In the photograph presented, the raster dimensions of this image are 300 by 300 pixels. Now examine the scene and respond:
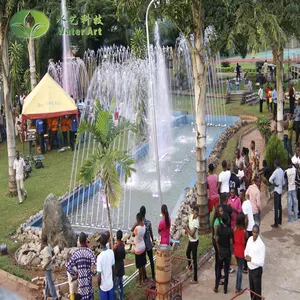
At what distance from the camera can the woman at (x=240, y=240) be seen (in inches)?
311

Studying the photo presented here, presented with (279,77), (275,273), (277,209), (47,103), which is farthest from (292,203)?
(47,103)

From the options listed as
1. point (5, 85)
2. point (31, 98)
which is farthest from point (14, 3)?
point (31, 98)

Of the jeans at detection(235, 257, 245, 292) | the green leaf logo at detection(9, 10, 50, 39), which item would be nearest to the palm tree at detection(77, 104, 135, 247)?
the jeans at detection(235, 257, 245, 292)

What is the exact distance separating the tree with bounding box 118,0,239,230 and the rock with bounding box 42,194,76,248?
9.23ft

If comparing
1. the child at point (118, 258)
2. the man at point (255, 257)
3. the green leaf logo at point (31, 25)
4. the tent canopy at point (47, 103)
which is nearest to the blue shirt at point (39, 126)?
the tent canopy at point (47, 103)

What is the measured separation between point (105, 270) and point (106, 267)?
48 millimetres

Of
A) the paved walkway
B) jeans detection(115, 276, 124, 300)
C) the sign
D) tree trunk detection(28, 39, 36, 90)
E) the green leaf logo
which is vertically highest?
the sign

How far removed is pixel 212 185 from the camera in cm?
1073

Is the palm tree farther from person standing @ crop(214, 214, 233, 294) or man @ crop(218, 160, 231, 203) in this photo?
man @ crop(218, 160, 231, 203)

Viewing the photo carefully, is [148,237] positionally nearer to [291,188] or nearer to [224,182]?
[224,182]

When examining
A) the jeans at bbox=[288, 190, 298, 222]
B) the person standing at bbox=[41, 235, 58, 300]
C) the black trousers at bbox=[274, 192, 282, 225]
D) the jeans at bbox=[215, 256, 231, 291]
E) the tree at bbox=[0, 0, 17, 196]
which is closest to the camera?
the jeans at bbox=[215, 256, 231, 291]

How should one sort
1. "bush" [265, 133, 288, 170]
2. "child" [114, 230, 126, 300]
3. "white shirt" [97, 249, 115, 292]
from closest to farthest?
1. "white shirt" [97, 249, 115, 292]
2. "child" [114, 230, 126, 300]
3. "bush" [265, 133, 288, 170]

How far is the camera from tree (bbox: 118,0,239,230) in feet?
33.4

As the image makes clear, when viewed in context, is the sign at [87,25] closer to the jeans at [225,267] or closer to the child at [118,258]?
the child at [118,258]
